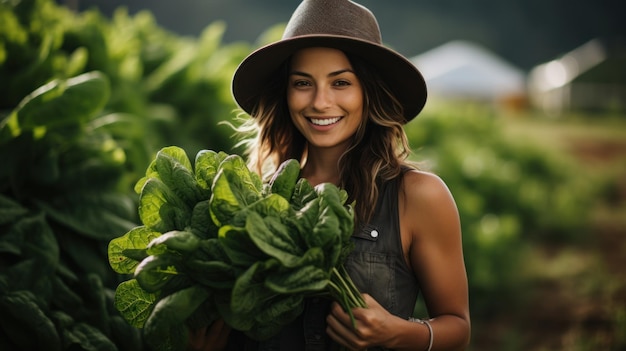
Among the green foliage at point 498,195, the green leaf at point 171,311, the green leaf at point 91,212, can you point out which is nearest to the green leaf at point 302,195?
the green leaf at point 171,311

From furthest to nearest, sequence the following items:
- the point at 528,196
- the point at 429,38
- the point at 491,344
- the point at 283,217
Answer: the point at 429,38
the point at 528,196
the point at 491,344
the point at 283,217

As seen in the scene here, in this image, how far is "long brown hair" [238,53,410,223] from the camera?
2.20 m

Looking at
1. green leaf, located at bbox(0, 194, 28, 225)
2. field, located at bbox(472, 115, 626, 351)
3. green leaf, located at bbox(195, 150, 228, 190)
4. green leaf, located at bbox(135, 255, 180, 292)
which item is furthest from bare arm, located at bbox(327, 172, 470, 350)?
field, located at bbox(472, 115, 626, 351)

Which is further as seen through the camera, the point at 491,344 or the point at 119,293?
the point at 491,344

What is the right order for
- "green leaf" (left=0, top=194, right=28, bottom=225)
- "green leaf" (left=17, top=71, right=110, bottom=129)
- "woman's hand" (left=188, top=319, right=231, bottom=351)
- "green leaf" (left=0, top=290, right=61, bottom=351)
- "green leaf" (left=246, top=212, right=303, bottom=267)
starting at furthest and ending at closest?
"green leaf" (left=17, top=71, right=110, bottom=129), "green leaf" (left=0, top=194, right=28, bottom=225), "green leaf" (left=0, top=290, right=61, bottom=351), "woman's hand" (left=188, top=319, right=231, bottom=351), "green leaf" (left=246, top=212, right=303, bottom=267)

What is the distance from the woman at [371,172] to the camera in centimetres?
206

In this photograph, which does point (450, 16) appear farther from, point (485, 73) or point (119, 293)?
point (119, 293)

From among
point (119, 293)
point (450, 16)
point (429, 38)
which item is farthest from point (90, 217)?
point (450, 16)

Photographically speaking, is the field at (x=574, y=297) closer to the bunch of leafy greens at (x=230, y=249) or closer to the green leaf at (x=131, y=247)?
the bunch of leafy greens at (x=230, y=249)

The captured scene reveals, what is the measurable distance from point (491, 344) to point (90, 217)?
341 centimetres

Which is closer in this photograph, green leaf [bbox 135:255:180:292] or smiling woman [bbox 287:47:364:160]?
green leaf [bbox 135:255:180:292]

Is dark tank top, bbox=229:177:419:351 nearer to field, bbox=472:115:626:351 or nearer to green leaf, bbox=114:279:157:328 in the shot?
green leaf, bbox=114:279:157:328

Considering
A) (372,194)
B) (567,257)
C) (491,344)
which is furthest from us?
(567,257)

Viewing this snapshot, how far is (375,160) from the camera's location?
2246 millimetres
